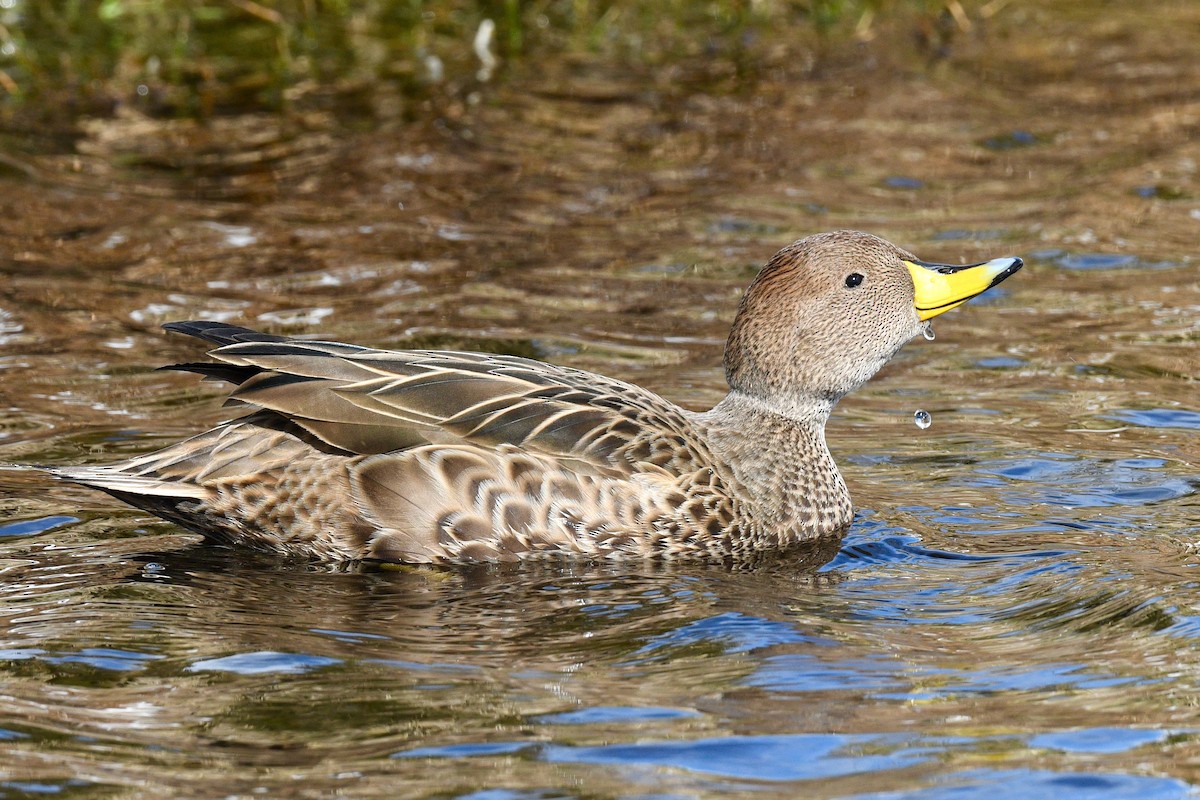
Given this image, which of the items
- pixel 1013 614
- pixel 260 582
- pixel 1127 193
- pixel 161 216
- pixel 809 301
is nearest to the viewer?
pixel 1013 614

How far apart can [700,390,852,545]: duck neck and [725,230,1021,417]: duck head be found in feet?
0.18

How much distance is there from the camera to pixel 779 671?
4836 millimetres

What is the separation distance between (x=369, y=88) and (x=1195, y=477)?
7186 mm

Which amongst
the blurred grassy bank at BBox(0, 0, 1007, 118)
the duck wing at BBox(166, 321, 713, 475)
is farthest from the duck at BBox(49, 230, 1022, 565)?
the blurred grassy bank at BBox(0, 0, 1007, 118)

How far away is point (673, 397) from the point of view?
788cm

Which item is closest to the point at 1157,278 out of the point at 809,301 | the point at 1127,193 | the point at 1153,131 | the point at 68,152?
the point at 1127,193

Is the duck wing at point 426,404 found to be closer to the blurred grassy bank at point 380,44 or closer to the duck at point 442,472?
the duck at point 442,472

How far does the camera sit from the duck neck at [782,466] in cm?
632

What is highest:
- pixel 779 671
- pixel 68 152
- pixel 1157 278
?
pixel 68 152

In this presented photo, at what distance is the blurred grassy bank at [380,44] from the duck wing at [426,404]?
5809mm

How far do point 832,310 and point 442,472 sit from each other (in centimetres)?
165

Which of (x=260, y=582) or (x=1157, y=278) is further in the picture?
(x=1157, y=278)

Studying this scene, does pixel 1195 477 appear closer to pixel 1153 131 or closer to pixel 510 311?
pixel 510 311

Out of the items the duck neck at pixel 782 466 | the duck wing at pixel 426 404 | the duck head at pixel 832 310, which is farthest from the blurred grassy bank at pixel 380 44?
the duck wing at pixel 426 404
